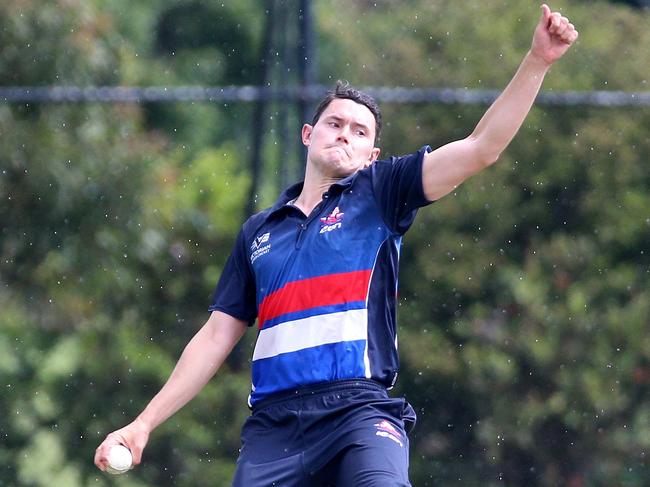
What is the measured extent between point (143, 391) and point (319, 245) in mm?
3260

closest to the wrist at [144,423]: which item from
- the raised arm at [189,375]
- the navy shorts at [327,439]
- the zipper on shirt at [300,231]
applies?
the raised arm at [189,375]

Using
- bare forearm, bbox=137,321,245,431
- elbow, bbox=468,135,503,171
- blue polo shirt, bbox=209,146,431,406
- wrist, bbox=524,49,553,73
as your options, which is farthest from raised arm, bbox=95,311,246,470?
wrist, bbox=524,49,553,73

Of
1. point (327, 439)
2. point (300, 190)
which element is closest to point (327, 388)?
point (327, 439)

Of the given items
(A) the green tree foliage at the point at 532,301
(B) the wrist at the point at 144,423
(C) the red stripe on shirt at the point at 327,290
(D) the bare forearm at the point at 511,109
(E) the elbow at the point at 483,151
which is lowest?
(A) the green tree foliage at the point at 532,301

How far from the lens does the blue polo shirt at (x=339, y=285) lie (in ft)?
11.0

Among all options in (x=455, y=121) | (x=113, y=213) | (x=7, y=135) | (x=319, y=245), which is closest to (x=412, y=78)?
(x=455, y=121)

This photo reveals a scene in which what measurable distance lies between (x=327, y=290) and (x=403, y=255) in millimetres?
3074

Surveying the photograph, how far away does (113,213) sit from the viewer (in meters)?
6.57

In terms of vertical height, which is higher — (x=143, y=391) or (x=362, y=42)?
(x=362, y=42)

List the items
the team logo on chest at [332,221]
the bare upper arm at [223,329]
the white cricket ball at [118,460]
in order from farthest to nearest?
the bare upper arm at [223,329], the team logo on chest at [332,221], the white cricket ball at [118,460]

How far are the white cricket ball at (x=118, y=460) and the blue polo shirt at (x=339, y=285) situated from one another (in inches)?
15.5

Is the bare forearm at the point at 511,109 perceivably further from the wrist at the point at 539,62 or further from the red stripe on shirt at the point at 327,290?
the red stripe on shirt at the point at 327,290

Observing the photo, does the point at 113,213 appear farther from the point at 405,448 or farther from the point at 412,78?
the point at 405,448

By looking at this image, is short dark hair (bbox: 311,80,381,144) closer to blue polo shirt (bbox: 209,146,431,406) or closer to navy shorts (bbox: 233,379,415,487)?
blue polo shirt (bbox: 209,146,431,406)
